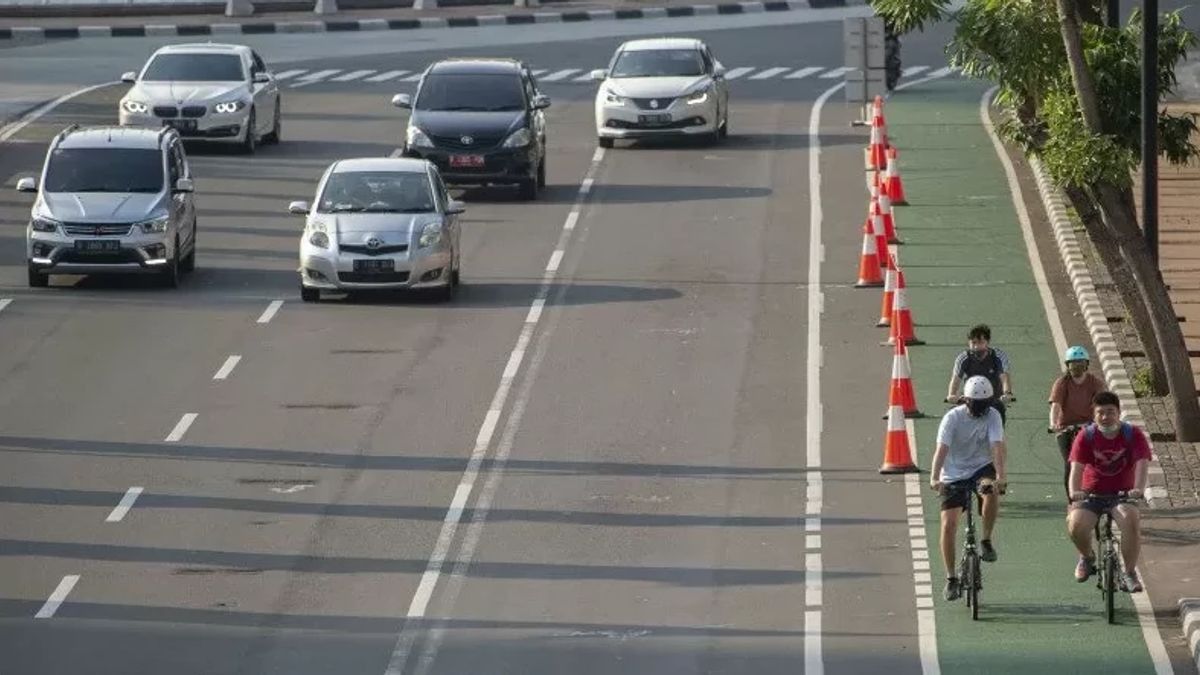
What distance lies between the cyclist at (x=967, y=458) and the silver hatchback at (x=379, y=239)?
13.3 meters

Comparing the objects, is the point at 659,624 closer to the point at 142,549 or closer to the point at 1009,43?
the point at 142,549

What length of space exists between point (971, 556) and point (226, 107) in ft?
85.1

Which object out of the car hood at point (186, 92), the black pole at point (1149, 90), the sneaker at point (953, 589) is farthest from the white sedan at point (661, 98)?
the sneaker at point (953, 589)

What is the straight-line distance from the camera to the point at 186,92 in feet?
146

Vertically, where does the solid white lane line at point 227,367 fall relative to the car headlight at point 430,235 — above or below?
below

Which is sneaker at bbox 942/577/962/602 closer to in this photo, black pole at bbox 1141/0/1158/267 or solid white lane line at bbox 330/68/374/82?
black pole at bbox 1141/0/1158/267

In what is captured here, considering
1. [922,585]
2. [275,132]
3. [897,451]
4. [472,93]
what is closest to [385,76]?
[275,132]

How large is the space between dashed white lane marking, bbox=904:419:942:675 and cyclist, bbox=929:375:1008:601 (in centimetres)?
30

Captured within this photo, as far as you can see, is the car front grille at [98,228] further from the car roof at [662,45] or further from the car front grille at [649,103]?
the car roof at [662,45]

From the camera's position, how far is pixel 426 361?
99.4 ft

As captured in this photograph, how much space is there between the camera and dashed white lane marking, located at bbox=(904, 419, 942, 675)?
65.0ft

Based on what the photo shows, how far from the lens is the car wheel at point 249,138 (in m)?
44.9

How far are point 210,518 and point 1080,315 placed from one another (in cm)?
1191

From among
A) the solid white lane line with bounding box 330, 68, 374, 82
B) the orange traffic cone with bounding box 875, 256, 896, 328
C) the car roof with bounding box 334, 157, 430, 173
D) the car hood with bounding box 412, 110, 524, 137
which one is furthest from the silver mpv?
the solid white lane line with bounding box 330, 68, 374, 82
